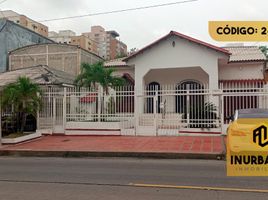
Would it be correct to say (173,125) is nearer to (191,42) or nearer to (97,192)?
(191,42)

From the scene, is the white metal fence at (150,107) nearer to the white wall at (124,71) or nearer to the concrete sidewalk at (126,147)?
the concrete sidewalk at (126,147)

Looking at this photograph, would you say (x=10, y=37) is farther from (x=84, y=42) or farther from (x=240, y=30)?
(x=240, y=30)

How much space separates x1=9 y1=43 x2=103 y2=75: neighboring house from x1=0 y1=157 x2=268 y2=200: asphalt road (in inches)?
854

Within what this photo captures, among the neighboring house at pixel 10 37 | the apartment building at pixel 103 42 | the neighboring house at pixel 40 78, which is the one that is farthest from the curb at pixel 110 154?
the apartment building at pixel 103 42

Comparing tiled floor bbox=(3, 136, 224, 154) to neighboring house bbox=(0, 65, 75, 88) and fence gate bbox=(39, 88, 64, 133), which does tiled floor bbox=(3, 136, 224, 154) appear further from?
neighboring house bbox=(0, 65, 75, 88)

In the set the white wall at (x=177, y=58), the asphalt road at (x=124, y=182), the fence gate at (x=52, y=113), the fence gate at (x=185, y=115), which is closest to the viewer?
the asphalt road at (x=124, y=182)

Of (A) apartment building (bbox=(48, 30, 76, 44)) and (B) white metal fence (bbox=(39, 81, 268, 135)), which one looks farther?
(A) apartment building (bbox=(48, 30, 76, 44))

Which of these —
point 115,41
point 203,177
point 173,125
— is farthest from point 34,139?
point 115,41

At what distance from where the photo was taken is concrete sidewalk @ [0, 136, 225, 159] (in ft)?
40.4

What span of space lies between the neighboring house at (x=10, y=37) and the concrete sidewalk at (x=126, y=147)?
68.2 ft

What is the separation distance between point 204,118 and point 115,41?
127 feet

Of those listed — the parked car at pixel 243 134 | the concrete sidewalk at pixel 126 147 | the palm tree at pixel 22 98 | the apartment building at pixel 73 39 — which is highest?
the apartment building at pixel 73 39

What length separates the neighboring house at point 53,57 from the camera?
3180cm

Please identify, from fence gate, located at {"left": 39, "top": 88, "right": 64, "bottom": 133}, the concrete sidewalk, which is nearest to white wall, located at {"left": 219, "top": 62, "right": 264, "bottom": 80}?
the concrete sidewalk
